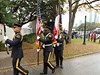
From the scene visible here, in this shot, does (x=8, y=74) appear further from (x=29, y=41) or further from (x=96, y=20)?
(x=96, y=20)

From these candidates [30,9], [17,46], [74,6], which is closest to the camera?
[17,46]

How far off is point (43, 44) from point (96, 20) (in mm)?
63245

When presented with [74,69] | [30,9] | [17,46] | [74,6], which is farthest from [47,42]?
[74,6]

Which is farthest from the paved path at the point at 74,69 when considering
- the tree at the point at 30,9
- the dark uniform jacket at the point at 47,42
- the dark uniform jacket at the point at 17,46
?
the tree at the point at 30,9

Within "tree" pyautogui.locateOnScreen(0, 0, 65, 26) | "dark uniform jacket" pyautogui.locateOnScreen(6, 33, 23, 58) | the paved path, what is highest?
"tree" pyautogui.locateOnScreen(0, 0, 65, 26)

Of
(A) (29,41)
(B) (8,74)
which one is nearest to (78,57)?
(B) (8,74)

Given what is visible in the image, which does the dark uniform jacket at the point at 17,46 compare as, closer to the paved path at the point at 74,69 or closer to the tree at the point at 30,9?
the paved path at the point at 74,69

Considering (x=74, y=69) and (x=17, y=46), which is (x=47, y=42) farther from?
(x=74, y=69)

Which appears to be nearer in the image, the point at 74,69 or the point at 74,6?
the point at 74,69

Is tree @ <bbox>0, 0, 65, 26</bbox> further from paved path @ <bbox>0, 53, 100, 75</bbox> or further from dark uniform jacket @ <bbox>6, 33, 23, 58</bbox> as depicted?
dark uniform jacket @ <bbox>6, 33, 23, 58</bbox>

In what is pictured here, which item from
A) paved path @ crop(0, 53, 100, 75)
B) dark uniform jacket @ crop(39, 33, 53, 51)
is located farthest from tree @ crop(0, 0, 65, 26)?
dark uniform jacket @ crop(39, 33, 53, 51)

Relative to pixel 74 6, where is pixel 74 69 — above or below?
below

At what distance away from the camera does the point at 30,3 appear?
13867 millimetres

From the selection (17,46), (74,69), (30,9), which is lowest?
(74,69)
